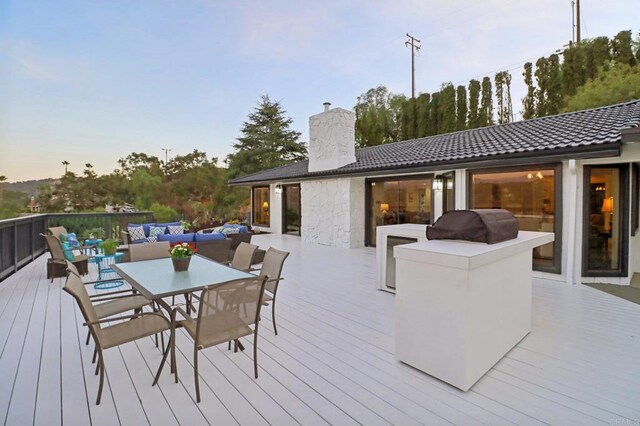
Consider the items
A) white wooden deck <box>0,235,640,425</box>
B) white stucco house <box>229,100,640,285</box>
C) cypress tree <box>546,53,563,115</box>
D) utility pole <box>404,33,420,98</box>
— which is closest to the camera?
white wooden deck <box>0,235,640,425</box>

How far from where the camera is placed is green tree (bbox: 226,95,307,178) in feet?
85.1

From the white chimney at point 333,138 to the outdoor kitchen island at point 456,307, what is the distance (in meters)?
8.22

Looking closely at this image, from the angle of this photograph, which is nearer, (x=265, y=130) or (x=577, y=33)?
(x=577, y=33)

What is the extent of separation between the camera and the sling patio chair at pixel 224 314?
7.70ft

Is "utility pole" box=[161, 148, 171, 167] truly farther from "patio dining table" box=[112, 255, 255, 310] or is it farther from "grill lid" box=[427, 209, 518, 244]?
"grill lid" box=[427, 209, 518, 244]

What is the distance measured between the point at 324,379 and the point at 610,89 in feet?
64.5

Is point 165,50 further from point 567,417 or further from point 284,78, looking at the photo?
point 567,417

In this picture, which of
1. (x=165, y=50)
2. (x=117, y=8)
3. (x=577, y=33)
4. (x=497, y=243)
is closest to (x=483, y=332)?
(x=497, y=243)

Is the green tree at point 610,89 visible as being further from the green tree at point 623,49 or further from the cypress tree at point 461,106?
the cypress tree at point 461,106

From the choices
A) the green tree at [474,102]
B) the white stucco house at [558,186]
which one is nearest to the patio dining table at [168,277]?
the white stucco house at [558,186]

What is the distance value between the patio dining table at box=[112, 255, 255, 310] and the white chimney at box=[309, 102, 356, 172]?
756cm

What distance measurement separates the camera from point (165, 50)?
34.5 feet

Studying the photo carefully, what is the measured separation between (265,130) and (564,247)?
2418 centimetres

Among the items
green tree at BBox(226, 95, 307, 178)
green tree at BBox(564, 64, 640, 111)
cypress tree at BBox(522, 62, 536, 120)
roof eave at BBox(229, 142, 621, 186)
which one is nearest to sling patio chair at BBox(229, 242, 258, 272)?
roof eave at BBox(229, 142, 621, 186)
